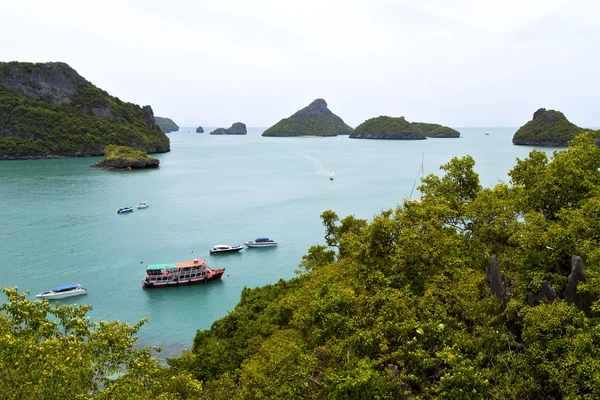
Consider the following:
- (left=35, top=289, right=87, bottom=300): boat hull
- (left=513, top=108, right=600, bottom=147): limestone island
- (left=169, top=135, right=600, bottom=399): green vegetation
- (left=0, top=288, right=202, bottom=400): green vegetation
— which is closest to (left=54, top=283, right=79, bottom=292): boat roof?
(left=35, top=289, right=87, bottom=300): boat hull

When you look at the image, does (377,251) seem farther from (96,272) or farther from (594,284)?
(96,272)

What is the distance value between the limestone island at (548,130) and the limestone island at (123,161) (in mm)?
125711

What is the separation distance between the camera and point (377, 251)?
1477cm

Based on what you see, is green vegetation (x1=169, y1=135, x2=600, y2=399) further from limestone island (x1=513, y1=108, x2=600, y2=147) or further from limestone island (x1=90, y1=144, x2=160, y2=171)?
limestone island (x1=513, y1=108, x2=600, y2=147)

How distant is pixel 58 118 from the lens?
113500 mm

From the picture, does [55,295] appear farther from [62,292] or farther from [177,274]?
[177,274]

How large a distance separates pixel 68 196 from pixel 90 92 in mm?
84397

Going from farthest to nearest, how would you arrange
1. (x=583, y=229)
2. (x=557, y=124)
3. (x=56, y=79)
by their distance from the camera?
(x=557, y=124) < (x=56, y=79) < (x=583, y=229)

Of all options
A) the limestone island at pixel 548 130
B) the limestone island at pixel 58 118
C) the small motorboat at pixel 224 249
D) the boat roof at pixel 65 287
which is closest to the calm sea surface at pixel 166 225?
the small motorboat at pixel 224 249

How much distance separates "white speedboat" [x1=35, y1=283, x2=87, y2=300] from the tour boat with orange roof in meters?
4.60

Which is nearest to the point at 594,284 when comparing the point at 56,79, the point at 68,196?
the point at 68,196

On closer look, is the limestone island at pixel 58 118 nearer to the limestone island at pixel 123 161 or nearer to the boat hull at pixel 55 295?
the limestone island at pixel 123 161

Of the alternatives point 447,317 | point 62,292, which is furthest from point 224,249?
point 447,317

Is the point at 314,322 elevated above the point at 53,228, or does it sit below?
above
